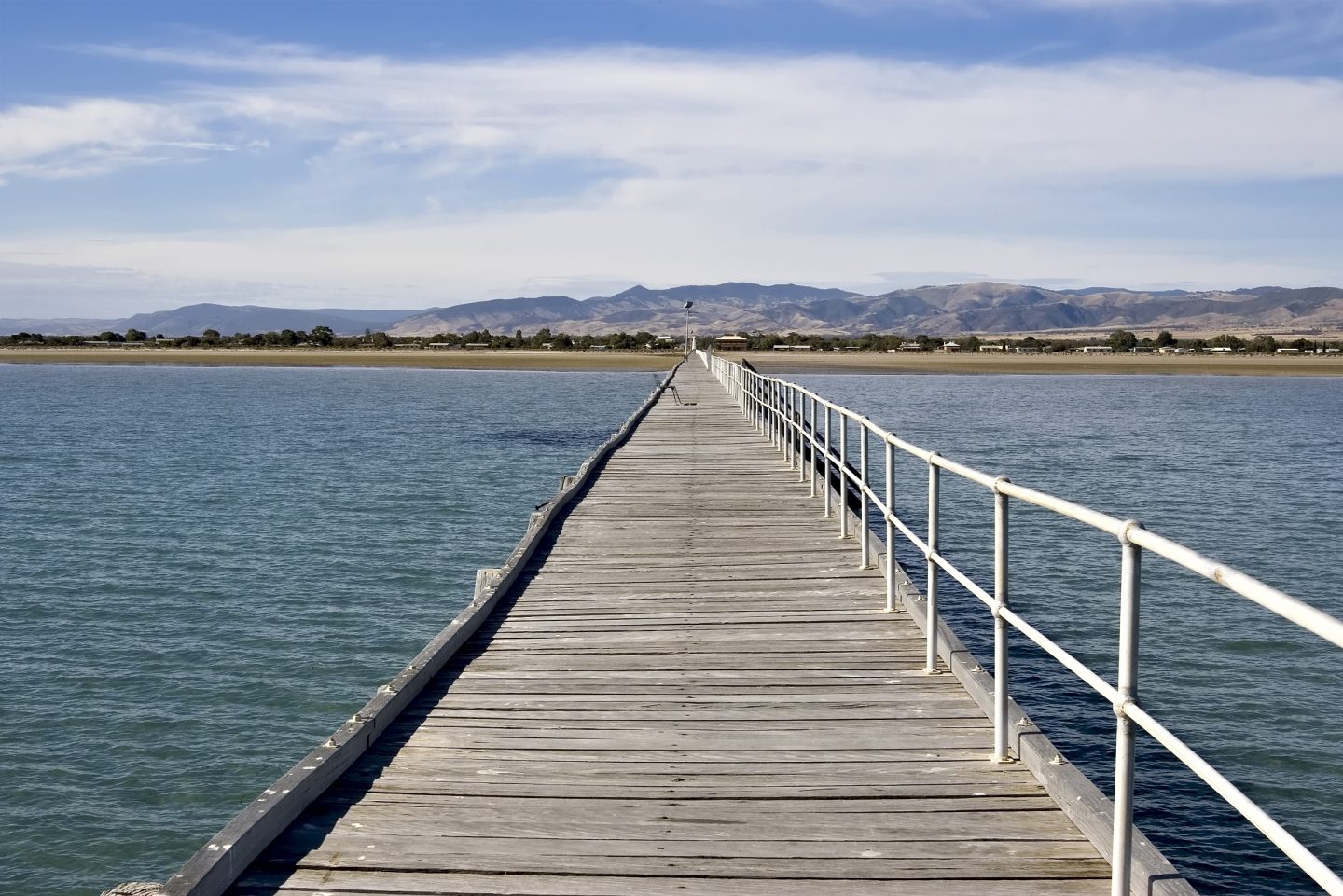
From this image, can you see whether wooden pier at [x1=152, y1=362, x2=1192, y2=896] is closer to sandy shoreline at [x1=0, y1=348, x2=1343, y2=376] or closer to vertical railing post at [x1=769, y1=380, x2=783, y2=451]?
vertical railing post at [x1=769, y1=380, x2=783, y2=451]

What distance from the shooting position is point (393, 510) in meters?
19.8

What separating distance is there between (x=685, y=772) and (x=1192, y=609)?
31.0 ft

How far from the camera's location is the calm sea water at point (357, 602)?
25.3 feet

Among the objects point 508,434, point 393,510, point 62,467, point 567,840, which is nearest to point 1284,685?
point 567,840

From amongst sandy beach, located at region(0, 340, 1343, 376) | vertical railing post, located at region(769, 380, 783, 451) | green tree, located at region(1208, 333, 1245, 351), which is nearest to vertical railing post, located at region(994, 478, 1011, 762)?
vertical railing post, located at region(769, 380, 783, 451)

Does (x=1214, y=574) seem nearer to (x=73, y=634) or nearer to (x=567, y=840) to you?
(x=567, y=840)

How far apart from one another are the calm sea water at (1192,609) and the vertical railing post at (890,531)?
80.4 inches

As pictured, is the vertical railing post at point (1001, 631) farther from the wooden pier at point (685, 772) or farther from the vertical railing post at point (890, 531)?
the vertical railing post at point (890, 531)

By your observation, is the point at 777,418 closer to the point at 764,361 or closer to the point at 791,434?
the point at 791,434

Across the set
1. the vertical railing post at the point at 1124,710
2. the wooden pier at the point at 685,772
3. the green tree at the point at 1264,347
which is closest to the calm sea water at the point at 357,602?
the wooden pier at the point at 685,772

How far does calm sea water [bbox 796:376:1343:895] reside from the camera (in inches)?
300

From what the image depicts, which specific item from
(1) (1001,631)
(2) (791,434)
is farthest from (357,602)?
(1) (1001,631)

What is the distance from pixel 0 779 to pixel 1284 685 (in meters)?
9.66

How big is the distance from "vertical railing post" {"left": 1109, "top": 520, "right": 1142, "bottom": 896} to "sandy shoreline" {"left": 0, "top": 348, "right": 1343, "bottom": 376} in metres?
67.4
